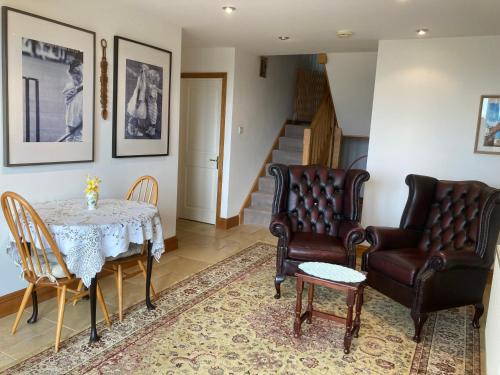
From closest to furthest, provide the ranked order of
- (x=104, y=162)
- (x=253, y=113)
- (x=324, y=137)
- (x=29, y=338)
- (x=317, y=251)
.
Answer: (x=29, y=338), (x=317, y=251), (x=104, y=162), (x=253, y=113), (x=324, y=137)

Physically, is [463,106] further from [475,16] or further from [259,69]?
[259,69]

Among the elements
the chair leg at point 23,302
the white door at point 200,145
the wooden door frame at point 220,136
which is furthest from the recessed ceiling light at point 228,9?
the chair leg at point 23,302

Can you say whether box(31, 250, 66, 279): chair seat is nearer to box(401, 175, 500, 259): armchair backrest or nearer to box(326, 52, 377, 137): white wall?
box(401, 175, 500, 259): armchair backrest

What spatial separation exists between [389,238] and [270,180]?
289 centimetres

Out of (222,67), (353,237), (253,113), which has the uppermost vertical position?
(222,67)

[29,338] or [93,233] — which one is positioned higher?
[93,233]

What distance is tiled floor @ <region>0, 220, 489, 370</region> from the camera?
2.46m

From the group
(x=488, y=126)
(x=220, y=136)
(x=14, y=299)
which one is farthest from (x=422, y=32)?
(x=14, y=299)

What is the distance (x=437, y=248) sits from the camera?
3.31m

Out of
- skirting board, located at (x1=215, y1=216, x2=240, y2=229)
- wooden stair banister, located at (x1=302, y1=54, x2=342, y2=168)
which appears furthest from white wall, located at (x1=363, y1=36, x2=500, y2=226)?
skirting board, located at (x1=215, y1=216, x2=240, y2=229)

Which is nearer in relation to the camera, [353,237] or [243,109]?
[353,237]

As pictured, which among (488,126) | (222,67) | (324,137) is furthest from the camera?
(324,137)

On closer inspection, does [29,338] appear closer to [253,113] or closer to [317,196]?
[317,196]

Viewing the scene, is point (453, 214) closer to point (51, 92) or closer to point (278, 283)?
point (278, 283)
